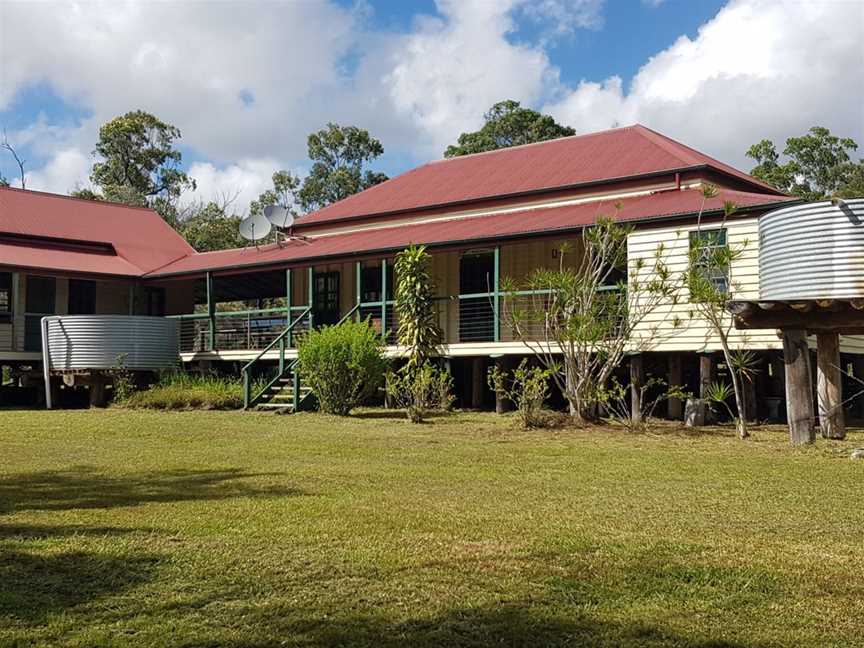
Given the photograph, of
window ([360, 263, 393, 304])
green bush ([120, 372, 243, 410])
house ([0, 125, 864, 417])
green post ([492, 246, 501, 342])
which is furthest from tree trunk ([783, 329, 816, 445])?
window ([360, 263, 393, 304])

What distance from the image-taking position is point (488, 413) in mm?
18797

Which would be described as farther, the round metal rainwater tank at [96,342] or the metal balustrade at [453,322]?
the round metal rainwater tank at [96,342]

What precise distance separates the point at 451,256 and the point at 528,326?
3.35 meters

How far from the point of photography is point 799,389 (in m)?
12.6

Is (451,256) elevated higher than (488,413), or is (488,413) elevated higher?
(451,256)

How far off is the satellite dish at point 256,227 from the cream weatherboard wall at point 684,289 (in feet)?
37.8

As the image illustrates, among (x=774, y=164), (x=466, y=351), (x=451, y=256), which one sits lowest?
(x=466, y=351)

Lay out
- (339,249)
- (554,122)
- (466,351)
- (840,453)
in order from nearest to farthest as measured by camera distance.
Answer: (840,453) → (466,351) → (339,249) → (554,122)

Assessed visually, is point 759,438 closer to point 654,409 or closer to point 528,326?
point 654,409

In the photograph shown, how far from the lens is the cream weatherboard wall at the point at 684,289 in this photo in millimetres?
16141

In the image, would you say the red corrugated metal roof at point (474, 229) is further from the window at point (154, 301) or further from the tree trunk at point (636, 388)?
the tree trunk at point (636, 388)

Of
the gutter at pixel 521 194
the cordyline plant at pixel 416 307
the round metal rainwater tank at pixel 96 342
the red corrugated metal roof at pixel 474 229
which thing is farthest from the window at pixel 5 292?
the cordyline plant at pixel 416 307

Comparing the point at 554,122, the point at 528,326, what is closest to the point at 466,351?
the point at 528,326

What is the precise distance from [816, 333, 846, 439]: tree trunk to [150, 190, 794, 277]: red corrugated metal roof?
12.5 feet
